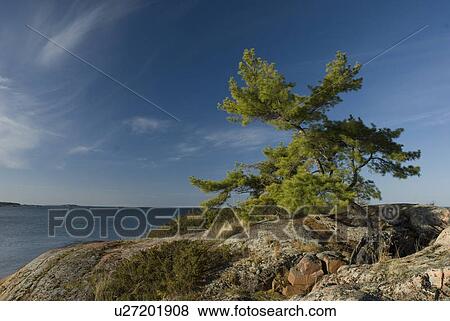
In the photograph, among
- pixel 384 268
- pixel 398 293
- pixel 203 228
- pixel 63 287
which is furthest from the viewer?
pixel 203 228

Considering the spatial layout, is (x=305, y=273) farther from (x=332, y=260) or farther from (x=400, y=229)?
(x=400, y=229)

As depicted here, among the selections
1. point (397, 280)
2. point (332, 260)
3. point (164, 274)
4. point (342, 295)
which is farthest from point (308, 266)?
point (164, 274)

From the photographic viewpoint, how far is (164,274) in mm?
10125

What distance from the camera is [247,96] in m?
13.8

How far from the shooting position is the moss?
9367mm

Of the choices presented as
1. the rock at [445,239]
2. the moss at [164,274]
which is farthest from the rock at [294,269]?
the moss at [164,274]

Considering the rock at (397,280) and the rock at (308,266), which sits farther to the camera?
the rock at (308,266)

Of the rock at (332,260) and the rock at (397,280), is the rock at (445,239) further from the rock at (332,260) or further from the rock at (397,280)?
the rock at (332,260)

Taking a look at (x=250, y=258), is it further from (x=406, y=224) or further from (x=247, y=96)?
(x=406, y=224)

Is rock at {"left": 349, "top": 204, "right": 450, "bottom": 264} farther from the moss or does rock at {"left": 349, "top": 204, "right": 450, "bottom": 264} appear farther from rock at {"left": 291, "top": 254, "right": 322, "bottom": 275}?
the moss

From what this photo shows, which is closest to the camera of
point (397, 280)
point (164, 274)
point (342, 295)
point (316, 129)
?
point (342, 295)

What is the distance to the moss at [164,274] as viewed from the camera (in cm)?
937
